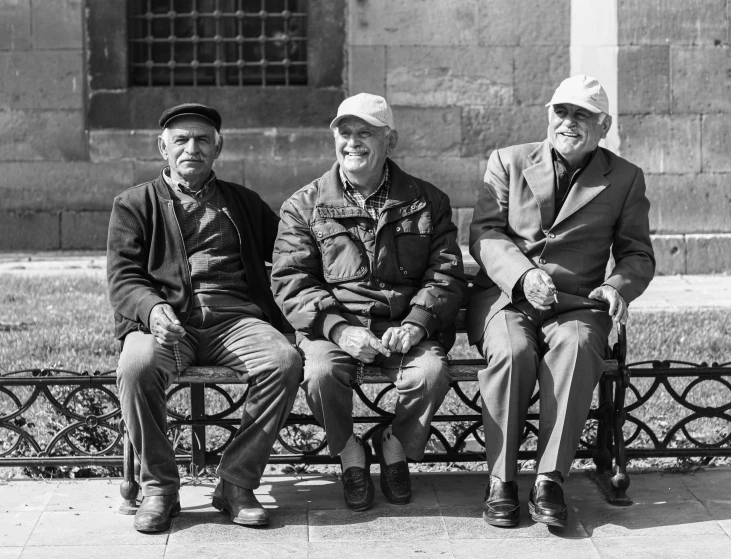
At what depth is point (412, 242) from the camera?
464cm

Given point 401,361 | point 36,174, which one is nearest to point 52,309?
point 36,174

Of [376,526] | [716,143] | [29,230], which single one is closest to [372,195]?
[376,526]

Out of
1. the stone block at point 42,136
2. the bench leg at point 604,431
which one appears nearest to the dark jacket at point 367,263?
the bench leg at point 604,431

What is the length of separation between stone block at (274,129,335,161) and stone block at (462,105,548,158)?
1173 mm

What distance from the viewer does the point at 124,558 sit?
158 inches

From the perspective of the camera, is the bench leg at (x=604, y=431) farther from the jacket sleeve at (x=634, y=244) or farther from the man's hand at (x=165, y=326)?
the man's hand at (x=165, y=326)

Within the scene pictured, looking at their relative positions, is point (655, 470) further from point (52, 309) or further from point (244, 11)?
point (244, 11)

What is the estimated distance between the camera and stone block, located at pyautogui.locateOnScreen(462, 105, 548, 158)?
385 inches

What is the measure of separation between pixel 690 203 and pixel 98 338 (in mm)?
5165

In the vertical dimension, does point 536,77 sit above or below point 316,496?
above

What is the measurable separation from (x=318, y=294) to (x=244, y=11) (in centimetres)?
597

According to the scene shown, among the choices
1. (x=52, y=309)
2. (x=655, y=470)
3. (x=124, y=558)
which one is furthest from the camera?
(x=52, y=309)

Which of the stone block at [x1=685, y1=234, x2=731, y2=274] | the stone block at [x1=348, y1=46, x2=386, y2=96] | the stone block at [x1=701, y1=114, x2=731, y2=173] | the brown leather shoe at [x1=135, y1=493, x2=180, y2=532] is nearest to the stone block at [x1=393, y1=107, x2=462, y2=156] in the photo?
the stone block at [x1=348, y1=46, x2=386, y2=96]

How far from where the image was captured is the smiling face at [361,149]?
15.3 feet
